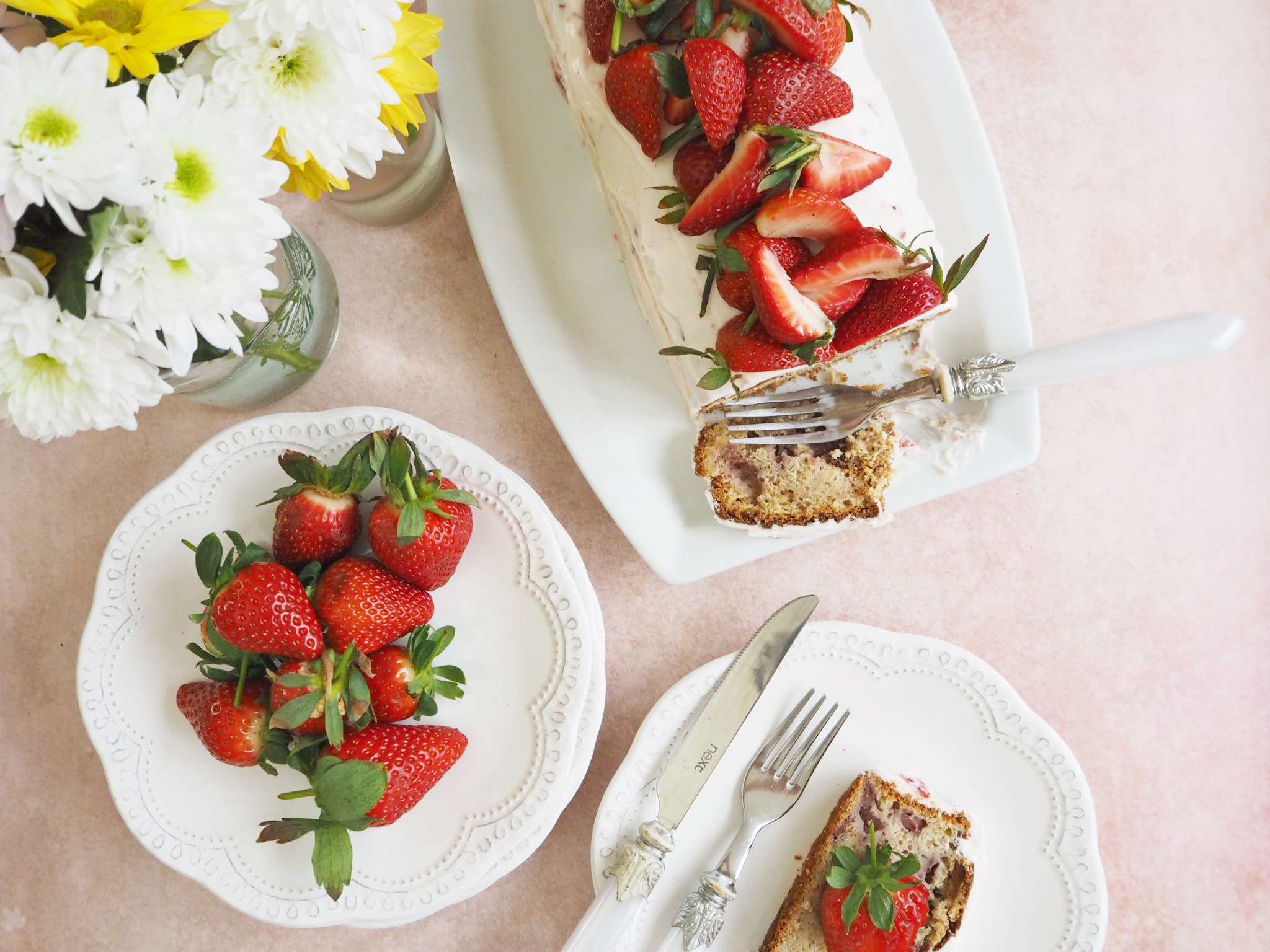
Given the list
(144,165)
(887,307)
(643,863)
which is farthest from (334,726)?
(887,307)

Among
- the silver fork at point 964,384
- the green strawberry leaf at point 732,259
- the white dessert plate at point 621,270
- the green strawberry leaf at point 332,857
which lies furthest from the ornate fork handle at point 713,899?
the green strawberry leaf at point 732,259

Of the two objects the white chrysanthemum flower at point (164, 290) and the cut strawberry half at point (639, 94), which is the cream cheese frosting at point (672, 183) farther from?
the white chrysanthemum flower at point (164, 290)

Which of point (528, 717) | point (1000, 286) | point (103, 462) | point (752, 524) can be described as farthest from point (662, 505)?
point (103, 462)

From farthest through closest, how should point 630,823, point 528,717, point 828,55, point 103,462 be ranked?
1. point 103,462
2. point 630,823
3. point 528,717
4. point 828,55

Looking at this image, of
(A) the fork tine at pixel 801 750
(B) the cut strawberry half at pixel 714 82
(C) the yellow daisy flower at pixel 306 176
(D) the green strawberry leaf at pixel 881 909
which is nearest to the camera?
(C) the yellow daisy flower at pixel 306 176

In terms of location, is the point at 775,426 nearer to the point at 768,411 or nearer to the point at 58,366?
the point at 768,411

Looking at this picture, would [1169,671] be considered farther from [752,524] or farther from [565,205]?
[565,205]

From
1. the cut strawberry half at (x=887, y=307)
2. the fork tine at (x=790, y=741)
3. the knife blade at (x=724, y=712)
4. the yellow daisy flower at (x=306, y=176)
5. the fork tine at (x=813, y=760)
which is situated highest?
the yellow daisy flower at (x=306, y=176)

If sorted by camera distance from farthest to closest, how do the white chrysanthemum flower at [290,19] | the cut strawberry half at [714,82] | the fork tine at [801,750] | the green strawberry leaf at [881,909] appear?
the fork tine at [801,750] → the green strawberry leaf at [881,909] → the cut strawberry half at [714,82] → the white chrysanthemum flower at [290,19]
